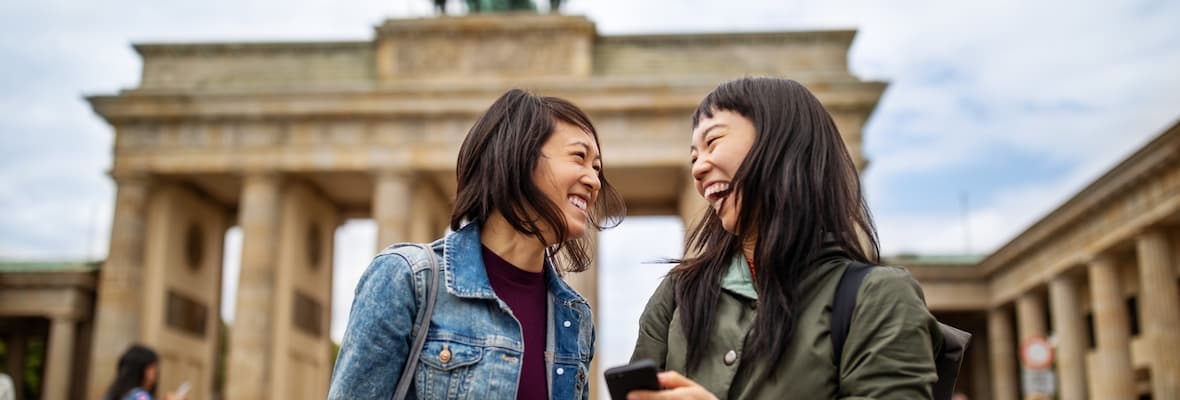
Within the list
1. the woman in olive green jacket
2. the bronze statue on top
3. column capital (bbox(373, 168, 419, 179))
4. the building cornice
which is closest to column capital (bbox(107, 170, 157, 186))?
column capital (bbox(373, 168, 419, 179))

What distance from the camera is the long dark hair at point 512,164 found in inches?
165

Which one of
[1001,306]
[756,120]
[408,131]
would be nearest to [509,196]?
[756,120]

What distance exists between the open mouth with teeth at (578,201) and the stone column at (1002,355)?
45.1 m

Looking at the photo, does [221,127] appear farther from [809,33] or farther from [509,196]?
[509,196]

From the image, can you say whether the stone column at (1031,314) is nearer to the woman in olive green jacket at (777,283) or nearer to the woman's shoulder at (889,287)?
the woman in olive green jacket at (777,283)

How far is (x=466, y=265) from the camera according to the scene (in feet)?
13.6

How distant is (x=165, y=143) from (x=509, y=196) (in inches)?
1490

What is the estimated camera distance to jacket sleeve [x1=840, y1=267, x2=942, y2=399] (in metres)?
3.23

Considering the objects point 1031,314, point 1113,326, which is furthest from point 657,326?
point 1031,314

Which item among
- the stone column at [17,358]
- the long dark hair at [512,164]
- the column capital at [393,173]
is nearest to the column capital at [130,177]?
the column capital at [393,173]

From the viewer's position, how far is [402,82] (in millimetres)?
39625

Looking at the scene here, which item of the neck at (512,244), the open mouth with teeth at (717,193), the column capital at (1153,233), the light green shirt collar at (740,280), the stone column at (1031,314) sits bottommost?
the light green shirt collar at (740,280)

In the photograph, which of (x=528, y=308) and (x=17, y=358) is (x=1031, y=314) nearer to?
(x=17, y=358)

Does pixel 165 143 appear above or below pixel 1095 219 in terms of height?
above
